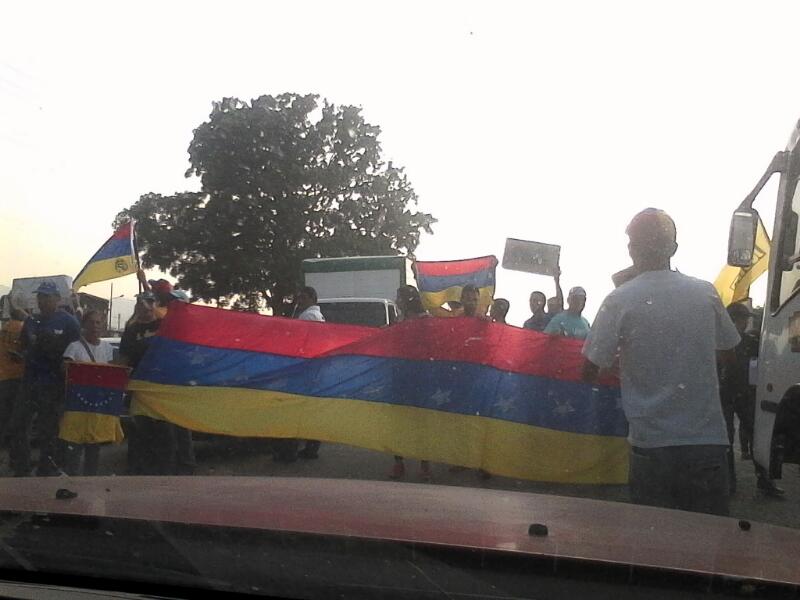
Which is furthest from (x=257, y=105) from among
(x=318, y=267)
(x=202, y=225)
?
(x=318, y=267)

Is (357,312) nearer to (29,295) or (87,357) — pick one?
(29,295)

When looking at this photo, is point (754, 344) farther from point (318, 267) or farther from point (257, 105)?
point (257, 105)

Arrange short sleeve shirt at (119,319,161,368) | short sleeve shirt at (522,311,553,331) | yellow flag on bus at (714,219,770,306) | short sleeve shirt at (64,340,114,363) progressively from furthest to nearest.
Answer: short sleeve shirt at (522,311,553,331), yellow flag on bus at (714,219,770,306), short sleeve shirt at (64,340,114,363), short sleeve shirt at (119,319,161,368)

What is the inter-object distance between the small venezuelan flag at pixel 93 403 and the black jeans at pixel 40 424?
74 centimetres

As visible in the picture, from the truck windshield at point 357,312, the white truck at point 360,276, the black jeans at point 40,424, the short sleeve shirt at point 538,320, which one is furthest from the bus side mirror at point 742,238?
the white truck at point 360,276

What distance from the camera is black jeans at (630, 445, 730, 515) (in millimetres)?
3898

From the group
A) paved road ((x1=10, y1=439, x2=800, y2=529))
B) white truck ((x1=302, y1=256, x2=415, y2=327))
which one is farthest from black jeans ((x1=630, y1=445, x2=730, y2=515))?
white truck ((x1=302, y1=256, x2=415, y2=327))

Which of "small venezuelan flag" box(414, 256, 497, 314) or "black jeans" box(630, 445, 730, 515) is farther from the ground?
"small venezuelan flag" box(414, 256, 497, 314)

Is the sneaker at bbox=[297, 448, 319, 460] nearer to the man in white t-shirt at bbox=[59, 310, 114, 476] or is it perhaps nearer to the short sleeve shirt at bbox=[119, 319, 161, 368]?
the man in white t-shirt at bbox=[59, 310, 114, 476]

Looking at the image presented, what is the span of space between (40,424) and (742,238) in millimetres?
6017

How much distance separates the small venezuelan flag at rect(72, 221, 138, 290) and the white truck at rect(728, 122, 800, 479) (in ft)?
25.7

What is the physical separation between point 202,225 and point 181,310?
28606 millimetres

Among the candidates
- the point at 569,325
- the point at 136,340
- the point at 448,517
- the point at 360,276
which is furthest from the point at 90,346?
the point at 360,276

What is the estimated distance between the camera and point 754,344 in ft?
29.0
